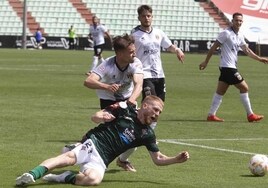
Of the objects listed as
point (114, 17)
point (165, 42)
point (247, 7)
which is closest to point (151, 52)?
point (165, 42)

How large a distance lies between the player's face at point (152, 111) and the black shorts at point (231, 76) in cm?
921

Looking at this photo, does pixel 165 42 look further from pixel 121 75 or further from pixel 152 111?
pixel 152 111

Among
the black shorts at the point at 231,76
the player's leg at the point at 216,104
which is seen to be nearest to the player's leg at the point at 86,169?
the player's leg at the point at 216,104

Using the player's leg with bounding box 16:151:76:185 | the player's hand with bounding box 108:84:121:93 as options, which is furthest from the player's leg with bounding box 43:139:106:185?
the player's hand with bounding box 108:84:121:93

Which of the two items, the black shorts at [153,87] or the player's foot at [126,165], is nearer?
the player's foot at [126,165]

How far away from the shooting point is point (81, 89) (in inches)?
1102

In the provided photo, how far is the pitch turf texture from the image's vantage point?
11.4 metres

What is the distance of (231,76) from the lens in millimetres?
19719

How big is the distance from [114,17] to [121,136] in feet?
201

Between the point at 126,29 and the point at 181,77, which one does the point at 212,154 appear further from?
the point at 126,29

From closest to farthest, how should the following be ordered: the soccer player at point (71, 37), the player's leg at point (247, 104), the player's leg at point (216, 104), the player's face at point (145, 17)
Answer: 1. the player's face at point (145, 17)
2. the player's leg at point (247, 104)
3. the player's leg at point (216, 104)
4. the soccer player at point (71, 37)

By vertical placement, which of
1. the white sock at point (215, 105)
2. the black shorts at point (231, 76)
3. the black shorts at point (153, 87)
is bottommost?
the white sock at point (215, 105)

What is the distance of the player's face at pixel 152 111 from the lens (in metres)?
10.5

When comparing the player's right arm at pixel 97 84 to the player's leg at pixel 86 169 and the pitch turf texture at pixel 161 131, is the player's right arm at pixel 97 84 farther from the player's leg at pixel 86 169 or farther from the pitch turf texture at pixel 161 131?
the pitch turf texture at pixel 161 131
